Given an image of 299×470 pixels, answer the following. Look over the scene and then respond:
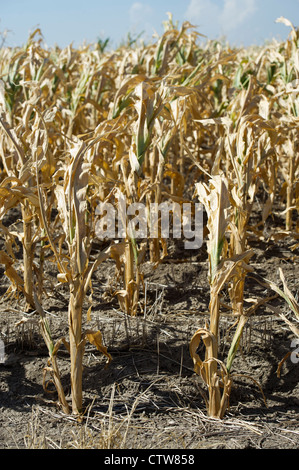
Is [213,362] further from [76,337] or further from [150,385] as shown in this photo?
[76,337]

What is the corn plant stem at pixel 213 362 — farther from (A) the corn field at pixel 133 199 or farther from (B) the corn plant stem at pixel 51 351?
(B) the corn plant stem at pixel 51 351

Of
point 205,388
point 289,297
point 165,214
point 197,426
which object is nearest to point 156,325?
point 205,388

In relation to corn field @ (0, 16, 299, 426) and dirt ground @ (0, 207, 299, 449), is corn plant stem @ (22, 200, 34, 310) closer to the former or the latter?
corn field @ (0, 16, 299, 426)

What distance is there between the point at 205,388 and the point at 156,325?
0.45 metres

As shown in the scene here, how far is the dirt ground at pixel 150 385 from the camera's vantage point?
188 cm

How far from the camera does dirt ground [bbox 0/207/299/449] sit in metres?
1.88

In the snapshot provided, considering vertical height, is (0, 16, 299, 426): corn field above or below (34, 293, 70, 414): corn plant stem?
above

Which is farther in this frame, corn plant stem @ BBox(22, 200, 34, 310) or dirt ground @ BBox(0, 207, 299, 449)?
corn plant stem @ BBox(22, 200, 34, 310)

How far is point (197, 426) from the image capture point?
1944mm

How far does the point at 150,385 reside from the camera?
2.13m

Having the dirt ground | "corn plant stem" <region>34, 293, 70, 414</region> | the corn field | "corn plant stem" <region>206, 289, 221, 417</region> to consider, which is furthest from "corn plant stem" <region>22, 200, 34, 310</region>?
"corn plant stem" <region>206, 289, 221, 417</region>

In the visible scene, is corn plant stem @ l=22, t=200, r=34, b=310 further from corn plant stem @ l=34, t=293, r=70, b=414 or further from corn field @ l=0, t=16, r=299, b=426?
corn plant stem @ l=34, t=293, r=70, b=414

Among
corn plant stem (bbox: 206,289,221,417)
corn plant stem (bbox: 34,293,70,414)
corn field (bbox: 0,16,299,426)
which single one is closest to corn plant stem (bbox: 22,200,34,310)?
corn field (bbox: 0,16,299,426)
